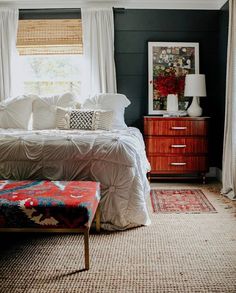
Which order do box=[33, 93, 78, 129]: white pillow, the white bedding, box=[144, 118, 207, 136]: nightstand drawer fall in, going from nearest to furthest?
the white bedding
box=[33, 93, 78, 129]: white pillow
box=[144, 118, 207, 136]: nightstand drawer

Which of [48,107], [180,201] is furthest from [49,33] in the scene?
[180,201]

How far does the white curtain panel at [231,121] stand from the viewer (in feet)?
12.5

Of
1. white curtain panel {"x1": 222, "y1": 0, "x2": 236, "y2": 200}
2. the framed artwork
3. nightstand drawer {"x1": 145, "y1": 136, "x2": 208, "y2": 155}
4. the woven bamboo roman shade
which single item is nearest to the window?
the woven bamboo roman shade

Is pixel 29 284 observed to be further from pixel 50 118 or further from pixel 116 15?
pixel 116 15

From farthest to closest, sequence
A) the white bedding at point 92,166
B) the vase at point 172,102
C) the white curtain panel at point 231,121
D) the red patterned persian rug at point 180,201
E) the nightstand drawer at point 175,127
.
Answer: the vase at point 172,102, the nightstand drawer at point 175,127, the white curtain panel at point 231,121, the red patterned persian rug at point 180,201, the white bedding at point 92,166

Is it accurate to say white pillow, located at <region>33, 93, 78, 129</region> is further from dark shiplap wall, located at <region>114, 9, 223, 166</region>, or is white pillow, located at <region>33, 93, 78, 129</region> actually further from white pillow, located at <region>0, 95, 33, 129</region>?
dark shiplap wall, located at <region>114, 9, 223, 166</region>

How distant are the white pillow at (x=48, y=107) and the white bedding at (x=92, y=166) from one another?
1.24 m

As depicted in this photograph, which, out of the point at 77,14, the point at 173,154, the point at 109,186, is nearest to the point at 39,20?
the point at 77,14

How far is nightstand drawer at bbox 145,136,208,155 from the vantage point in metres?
4.44

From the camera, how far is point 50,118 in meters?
4.16

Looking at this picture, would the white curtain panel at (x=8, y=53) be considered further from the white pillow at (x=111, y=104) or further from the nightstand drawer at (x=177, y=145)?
the nightstand drawer at (x=177, y=145)

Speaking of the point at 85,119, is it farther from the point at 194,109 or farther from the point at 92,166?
the point at 194,109

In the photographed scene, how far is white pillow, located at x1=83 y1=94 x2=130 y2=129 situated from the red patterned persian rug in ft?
3.00

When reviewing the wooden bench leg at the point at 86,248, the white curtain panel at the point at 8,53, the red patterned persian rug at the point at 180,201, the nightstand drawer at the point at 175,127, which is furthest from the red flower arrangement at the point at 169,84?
the wooden bench leg at the point at 86,248
